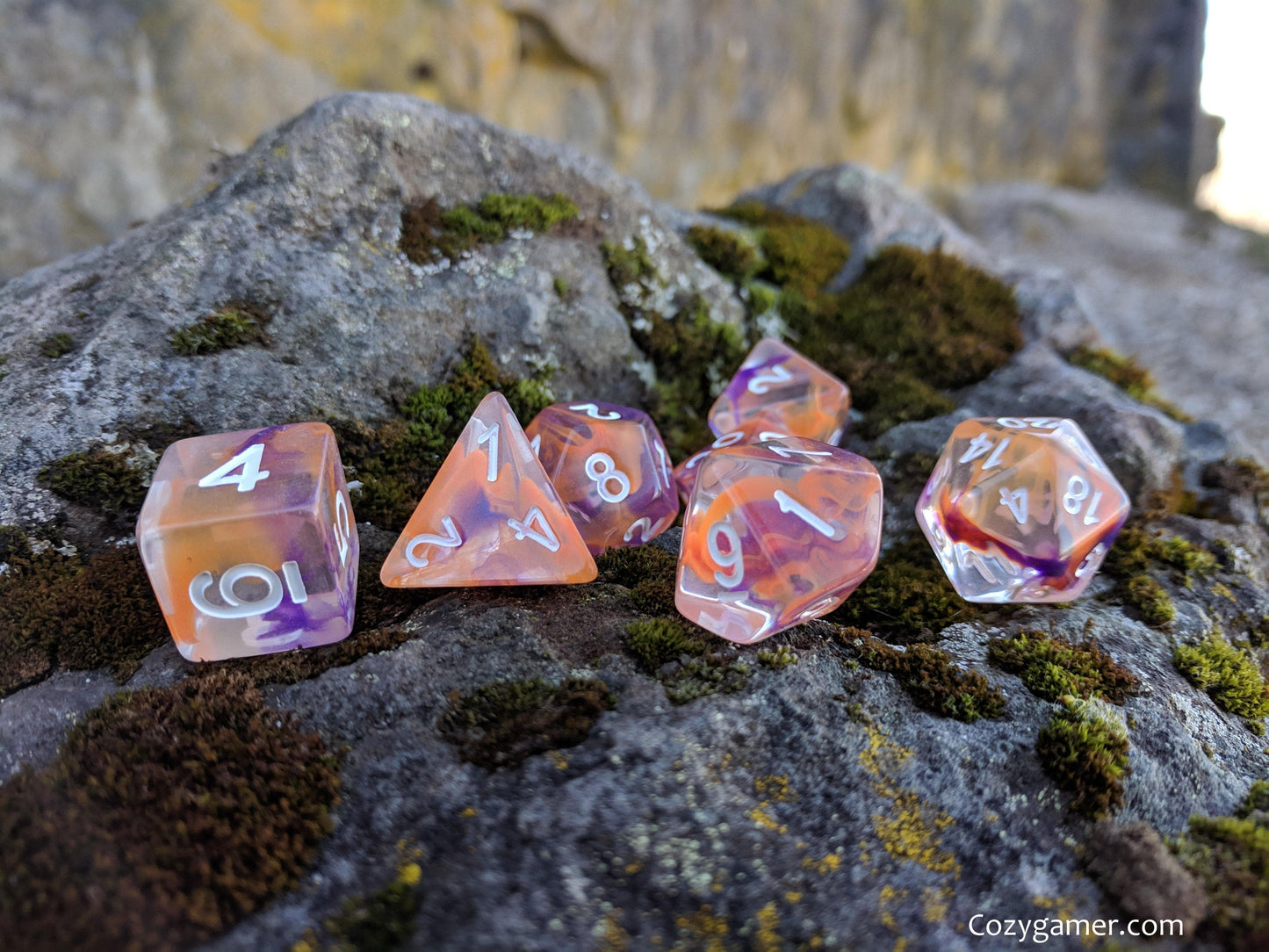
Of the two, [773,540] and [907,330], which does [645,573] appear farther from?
[907,330]

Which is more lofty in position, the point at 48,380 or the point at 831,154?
the point at 831,154

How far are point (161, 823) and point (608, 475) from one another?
8.38ft

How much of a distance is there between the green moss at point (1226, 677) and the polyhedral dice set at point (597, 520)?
0.60 metres

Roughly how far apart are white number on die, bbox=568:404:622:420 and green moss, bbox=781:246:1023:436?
2087 mm

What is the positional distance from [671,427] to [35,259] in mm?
9373

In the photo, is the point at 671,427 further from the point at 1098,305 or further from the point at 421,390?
the point at 1098,305

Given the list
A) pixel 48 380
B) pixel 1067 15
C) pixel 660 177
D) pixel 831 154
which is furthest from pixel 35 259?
pixel 1067 15

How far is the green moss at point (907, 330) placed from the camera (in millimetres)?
5652

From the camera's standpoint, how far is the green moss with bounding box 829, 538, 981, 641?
3859 millimetres

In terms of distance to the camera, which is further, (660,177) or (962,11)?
(962,11)

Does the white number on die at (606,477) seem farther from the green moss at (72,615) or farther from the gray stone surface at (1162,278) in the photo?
the gray stone surface at (1162,278)

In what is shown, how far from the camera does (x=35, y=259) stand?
9469mm

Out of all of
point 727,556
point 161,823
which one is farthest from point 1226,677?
point 161,823

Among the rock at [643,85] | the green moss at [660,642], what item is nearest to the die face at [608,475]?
the green moss at [660,642]
